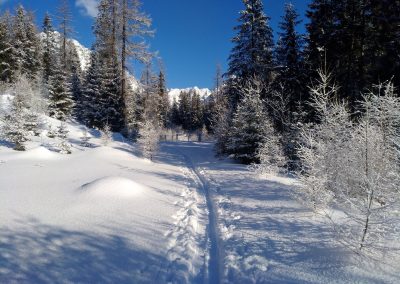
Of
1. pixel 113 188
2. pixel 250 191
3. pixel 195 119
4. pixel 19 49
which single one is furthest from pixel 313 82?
pixel 195 119

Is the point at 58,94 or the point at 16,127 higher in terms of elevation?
the point at 58,94

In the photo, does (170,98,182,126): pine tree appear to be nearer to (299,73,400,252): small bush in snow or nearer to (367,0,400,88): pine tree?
(367,0,400,88): pine tree

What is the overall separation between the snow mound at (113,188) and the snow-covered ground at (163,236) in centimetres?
3

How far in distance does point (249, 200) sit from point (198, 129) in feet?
170

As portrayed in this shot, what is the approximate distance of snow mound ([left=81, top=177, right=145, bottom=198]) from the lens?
8867 millimetres

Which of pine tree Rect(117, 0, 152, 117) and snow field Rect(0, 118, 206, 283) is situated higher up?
pine tree Rect(117, 0, 152, 117)

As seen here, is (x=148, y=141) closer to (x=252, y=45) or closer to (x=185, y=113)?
(x=252, y=45)

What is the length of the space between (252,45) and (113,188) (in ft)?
58.9

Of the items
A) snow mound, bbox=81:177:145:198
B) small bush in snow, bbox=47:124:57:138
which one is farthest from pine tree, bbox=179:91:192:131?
snow mound, bbox=81:177:145:198

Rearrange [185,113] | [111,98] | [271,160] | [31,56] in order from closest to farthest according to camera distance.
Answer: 1. [271,160]
2. [111,98]
3. [31,56]
4. [185,113]

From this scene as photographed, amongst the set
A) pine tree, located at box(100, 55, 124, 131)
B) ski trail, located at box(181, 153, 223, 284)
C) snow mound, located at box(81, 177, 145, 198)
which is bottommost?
ski trail, located at box(181, 153, 223, 284)

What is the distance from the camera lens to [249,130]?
1761 cm

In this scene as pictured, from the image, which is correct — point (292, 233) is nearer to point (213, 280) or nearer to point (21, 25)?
point (213, 280)

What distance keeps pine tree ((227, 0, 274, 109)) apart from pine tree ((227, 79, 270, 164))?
5019 mm
